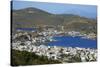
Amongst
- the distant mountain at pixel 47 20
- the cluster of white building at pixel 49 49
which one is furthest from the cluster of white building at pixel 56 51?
the distant mountain at pixel 47 20

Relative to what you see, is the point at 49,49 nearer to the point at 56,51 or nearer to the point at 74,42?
the point at 56,51

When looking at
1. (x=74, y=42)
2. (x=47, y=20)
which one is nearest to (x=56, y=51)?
(x=74, y=42)

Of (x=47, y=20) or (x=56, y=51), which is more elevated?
(x=47, y=20)

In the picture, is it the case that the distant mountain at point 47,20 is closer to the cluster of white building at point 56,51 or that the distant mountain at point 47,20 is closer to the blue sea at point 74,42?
the blue sea at point 74,42

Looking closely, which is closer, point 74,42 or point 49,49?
point 49,49

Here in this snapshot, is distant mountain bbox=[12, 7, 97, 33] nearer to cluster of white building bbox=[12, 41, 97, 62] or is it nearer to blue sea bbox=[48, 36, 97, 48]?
blue sea bbox=[48, 36, 97, 48]

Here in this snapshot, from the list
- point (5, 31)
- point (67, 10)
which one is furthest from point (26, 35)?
point (67, 10)

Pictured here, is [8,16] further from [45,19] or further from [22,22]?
[45,19]
